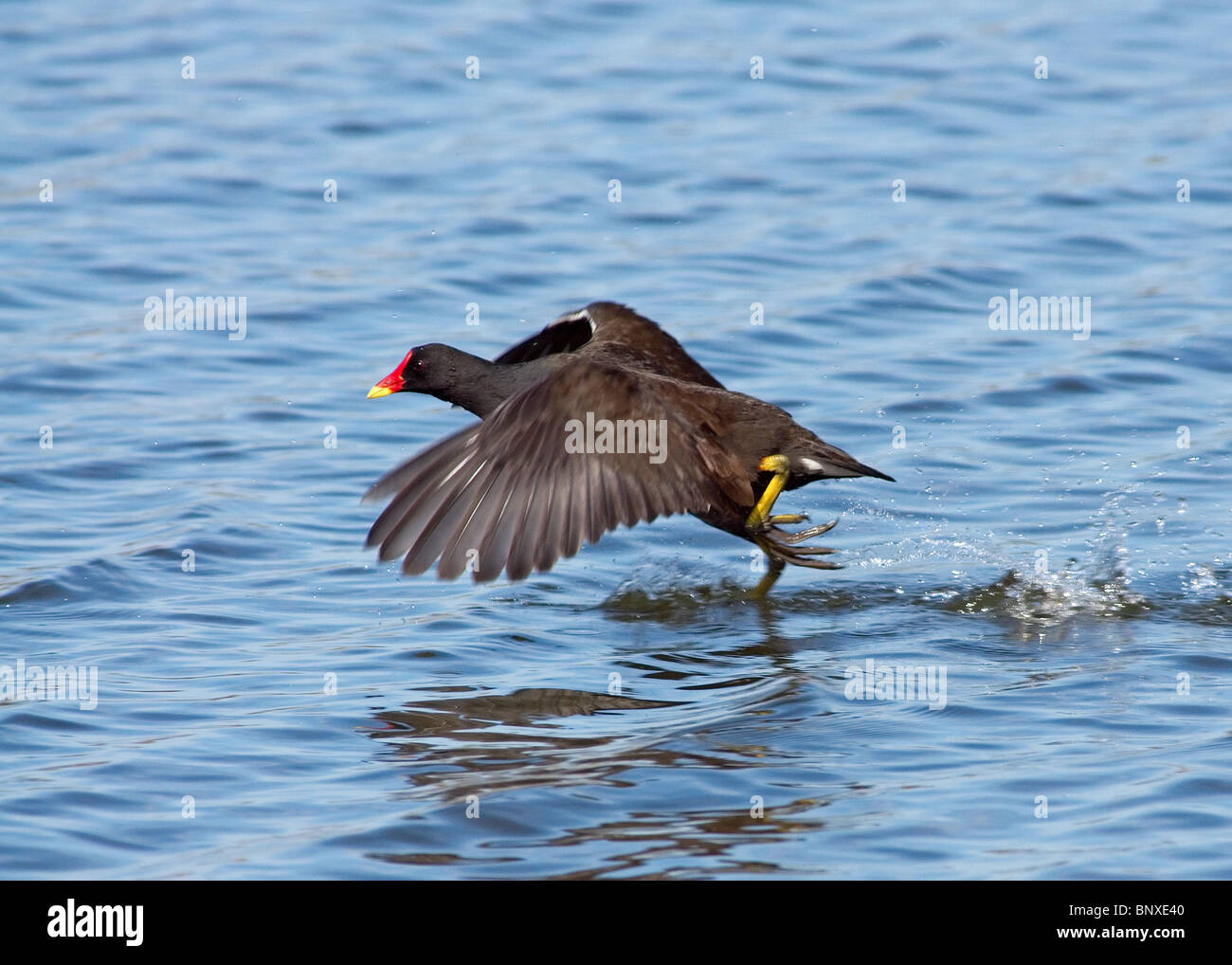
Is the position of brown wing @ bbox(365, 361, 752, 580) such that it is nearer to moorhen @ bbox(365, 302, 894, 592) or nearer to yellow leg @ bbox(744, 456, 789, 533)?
moorhen @ bbox(365, 302, 894, 592)

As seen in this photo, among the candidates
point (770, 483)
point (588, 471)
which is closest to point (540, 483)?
point (588, 471)

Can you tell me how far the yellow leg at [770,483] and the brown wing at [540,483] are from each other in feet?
1.05

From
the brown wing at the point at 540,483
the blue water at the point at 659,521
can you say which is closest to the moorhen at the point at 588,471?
the brown wing at the point at 540,483

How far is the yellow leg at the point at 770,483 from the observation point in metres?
6.40

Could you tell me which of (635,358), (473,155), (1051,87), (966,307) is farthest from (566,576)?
(1051,87)

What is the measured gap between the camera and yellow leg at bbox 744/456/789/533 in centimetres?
640

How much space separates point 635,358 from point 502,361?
30.9 inches

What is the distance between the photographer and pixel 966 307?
33.2 ft

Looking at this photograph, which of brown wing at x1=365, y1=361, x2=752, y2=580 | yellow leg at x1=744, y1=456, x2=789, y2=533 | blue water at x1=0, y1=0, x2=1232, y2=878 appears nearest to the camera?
blue water at x1=0, y1=0, x2=1232, y2=878

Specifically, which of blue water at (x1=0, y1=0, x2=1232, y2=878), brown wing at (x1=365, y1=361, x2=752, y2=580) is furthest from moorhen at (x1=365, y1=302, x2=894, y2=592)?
blue water at (x1=0, y1=0, x2=1232, y2=878)

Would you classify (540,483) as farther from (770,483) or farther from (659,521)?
(659,521)

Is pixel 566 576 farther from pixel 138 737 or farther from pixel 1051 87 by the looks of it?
pixel 1051 87

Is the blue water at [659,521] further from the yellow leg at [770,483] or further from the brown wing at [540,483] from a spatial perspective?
the brown wing at [540,483]

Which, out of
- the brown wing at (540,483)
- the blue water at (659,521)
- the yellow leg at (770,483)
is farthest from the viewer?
the yellow leg at (770,483)
